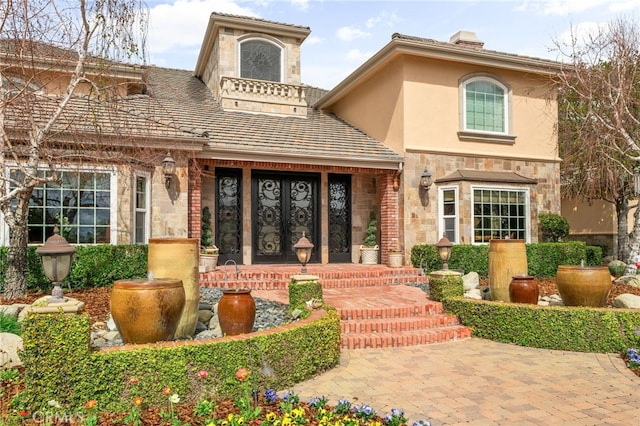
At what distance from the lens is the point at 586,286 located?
752cm

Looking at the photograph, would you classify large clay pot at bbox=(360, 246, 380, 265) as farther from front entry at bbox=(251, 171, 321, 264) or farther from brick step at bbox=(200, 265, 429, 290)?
brick step at bbox=(200, 265, 429, 290)

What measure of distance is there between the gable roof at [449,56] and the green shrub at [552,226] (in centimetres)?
451

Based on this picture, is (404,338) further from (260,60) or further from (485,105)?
(260,60)

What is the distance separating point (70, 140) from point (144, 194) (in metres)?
2.25

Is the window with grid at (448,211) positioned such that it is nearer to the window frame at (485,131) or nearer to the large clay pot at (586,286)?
the window frame at (485,131)

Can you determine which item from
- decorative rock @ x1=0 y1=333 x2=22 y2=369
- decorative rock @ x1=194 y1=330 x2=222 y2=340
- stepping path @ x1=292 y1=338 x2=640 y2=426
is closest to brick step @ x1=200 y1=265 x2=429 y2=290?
decorative rock @ x1=194 y1=330 x2=222 y2=340

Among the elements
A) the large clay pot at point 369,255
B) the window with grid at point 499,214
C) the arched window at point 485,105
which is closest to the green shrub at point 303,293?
the large clay pot at point 369,255

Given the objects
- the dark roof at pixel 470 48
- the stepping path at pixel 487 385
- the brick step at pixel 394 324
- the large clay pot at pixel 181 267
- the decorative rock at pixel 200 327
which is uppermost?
the dark roof at pixel 470 48

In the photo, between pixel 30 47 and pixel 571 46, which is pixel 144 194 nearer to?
pixel 30 47

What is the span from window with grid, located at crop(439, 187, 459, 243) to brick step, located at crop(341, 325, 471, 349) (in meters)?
5.68

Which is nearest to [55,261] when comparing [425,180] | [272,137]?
[272,137]

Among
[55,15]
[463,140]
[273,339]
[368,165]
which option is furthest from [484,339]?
[55,15]

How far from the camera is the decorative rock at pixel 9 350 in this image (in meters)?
4.86

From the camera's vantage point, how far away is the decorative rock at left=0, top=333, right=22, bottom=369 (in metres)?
4.86
